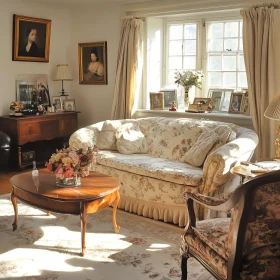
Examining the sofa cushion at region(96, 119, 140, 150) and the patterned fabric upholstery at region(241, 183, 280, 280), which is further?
the sofa cushion at region(96, 119, 140, 150)

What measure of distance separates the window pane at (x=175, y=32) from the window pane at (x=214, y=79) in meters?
0.76

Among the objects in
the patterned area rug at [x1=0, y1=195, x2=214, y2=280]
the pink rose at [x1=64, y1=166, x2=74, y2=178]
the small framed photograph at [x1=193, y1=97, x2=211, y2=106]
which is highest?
the small framed photograph at [x1=193, y1=97, x2=211, y2=106]

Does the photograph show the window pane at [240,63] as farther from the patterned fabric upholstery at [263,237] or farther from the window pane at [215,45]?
the patterned fabric upholstery at [263,237]

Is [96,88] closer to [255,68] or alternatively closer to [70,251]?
[255,68]

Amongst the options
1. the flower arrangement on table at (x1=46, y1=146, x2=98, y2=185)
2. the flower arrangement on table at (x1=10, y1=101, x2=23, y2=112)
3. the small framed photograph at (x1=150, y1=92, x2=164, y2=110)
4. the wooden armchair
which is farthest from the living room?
the flower arrangement on table at (x1=46, y1=146, x2=98, y2=185)

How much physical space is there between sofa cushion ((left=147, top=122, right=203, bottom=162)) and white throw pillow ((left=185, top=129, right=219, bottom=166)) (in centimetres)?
16

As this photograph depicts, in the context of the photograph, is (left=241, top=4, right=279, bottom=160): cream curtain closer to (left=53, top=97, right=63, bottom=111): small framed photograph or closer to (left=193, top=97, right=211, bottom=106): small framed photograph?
(left=193, top=97, right=211, bottom=106): small framed photograph

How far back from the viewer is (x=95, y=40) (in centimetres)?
667

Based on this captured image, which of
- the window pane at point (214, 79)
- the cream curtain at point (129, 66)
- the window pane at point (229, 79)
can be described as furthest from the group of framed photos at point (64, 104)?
the window pane at point (229, 79)

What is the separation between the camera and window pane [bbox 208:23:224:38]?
5734 millimetres

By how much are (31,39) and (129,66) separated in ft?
5.36

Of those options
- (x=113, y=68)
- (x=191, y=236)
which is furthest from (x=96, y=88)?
(x=191, y=236)

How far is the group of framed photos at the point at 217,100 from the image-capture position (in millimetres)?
5385

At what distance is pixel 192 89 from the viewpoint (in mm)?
6070
